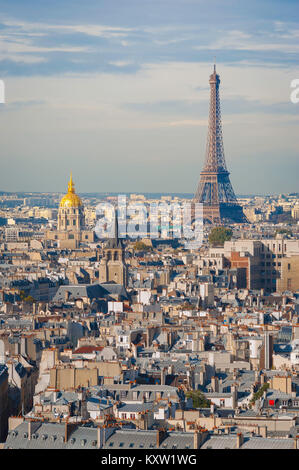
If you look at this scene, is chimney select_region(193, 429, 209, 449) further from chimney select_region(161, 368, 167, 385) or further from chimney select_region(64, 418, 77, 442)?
chimney select_region(161, 368, 167, 385)

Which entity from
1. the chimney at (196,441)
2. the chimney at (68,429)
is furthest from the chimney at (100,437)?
the chimney at (196,441)

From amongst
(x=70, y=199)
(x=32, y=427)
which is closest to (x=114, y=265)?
(x=32, y=427)

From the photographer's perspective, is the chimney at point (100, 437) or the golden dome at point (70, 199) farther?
the golden dome at point (70, 199)

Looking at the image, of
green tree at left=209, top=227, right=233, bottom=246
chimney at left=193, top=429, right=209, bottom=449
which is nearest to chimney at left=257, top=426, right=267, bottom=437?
chimney at left=193, top=429, right=209, bottom=449

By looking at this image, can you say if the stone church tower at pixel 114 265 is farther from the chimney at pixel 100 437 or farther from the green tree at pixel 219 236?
the chimney at pixel 100 437

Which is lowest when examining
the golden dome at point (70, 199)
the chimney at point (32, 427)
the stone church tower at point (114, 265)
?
the chimney at point (32, 427)

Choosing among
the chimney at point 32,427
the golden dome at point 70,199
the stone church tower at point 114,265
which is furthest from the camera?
the golden dome at point 70,199

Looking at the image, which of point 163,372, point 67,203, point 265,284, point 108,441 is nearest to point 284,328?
point 163,372
